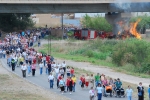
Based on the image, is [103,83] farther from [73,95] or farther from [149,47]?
[149,47]

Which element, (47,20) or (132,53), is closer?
(132,53)

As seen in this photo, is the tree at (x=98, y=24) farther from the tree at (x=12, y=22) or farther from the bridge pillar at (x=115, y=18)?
the tree at (x=12, y=22)

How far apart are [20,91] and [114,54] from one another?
20.6 meters

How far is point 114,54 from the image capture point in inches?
2138

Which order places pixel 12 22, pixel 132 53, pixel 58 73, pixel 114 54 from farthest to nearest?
pixel 12 22 → pixel 114 54 → pixel 132 53 → pixel 58 73

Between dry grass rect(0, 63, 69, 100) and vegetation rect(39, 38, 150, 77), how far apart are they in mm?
11957

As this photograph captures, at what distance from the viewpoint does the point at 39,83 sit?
126 ft

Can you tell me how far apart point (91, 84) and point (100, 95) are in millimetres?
5191

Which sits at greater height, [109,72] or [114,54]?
[114,54]

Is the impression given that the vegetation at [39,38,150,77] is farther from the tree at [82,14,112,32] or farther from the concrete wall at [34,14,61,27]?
the concrete wall at [34,14,61,27]

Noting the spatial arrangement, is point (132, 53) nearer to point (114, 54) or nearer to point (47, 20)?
point (114, 54)

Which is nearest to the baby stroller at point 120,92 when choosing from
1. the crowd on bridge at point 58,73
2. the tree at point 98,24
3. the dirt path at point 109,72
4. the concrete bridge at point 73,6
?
the crowd on bridge at point 58,73

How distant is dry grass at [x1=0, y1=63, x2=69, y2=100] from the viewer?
32.7m

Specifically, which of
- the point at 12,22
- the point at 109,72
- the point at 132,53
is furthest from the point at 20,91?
the point at 12,22
